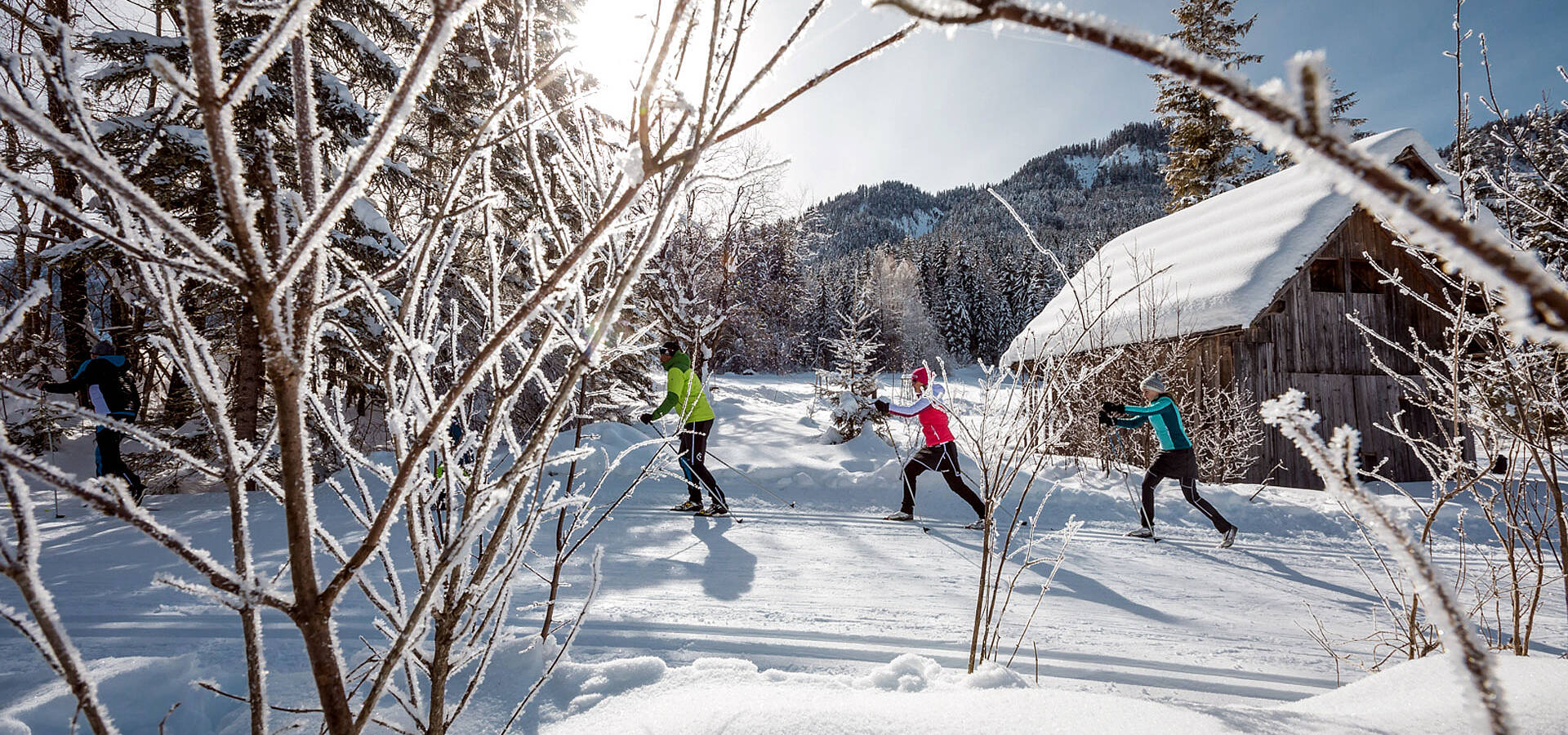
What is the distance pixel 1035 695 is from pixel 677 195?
1507mm

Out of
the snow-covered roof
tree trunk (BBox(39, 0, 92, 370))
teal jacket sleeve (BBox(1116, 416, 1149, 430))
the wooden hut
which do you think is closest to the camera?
teal jacket sleeve (BBox(1116, 416, 1149, 430))

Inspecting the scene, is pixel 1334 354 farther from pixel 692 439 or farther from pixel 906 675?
pixel 906 675

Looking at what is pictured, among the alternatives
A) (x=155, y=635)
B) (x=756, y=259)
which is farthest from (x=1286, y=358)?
(x=756, y=259)

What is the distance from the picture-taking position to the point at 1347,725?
127 cm

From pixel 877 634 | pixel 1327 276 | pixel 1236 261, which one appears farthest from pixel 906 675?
pixel 1327 276

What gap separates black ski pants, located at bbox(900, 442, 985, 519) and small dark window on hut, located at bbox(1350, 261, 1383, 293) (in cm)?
918

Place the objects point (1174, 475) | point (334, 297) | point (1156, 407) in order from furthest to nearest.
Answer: point (1156, 407) < point (1174, 475) < point (334, 297)

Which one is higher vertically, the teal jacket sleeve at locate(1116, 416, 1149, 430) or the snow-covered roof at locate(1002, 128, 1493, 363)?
the snow-covered roof at locate(1002, 128, 1493, 363)

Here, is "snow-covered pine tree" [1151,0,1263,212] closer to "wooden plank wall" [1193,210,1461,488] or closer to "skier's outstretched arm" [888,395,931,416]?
"wooden plank wall" [1193,210,1461,488]

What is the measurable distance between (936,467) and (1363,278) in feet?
31.5

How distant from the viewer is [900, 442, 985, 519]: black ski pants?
5.71m

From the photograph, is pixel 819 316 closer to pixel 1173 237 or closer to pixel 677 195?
pixel 1173 237

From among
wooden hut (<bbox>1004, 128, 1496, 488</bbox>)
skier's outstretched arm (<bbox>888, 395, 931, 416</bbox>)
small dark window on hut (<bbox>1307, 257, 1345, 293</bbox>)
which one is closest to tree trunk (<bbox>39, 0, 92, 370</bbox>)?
skier's outstretched arm (<bbox>888, 395, 931, 416</bbox>)

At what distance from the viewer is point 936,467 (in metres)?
5.93
